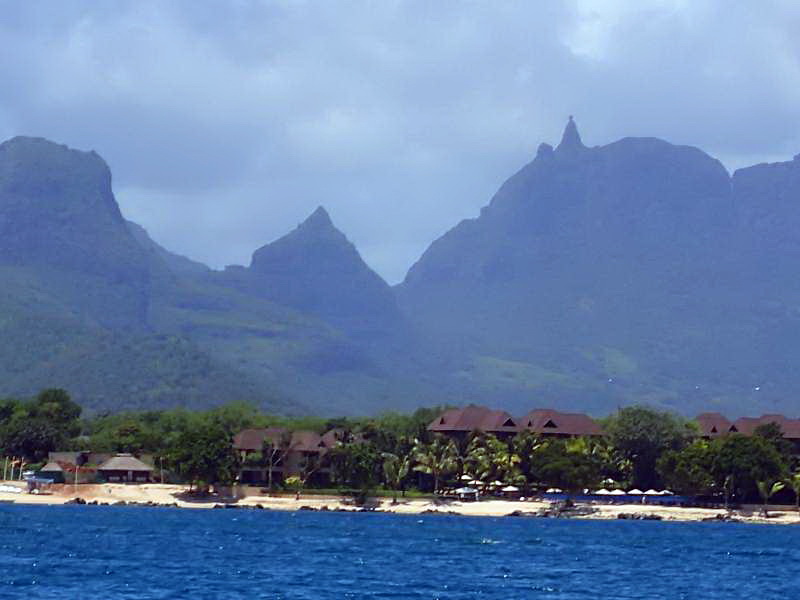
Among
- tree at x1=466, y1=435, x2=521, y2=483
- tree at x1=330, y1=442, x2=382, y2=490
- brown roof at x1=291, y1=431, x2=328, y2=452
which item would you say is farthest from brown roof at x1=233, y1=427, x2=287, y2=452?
tree at x1=466, y1=435, x2=521, y2=483

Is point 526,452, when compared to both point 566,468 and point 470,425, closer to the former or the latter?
point 566,468

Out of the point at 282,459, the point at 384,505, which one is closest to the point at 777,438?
the point at 384,505

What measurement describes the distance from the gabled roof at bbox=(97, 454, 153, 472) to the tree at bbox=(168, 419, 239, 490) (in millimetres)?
17552

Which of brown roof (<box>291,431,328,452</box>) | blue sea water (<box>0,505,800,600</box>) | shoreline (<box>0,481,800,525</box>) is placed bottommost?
blue sea water (<box>0,505,800,600</box>)

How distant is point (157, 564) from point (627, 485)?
92.9 m

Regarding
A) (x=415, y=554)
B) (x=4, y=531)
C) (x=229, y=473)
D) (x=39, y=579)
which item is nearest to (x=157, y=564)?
(x=39, y=579)

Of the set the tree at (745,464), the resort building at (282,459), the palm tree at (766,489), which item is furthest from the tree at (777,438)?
the resort building at (282,459)

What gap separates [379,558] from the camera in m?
107

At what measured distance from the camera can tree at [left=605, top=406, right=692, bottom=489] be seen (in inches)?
7352

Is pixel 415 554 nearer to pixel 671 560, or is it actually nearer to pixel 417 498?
pixel 671 560

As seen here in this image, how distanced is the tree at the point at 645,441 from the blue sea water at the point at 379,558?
29.1 metres

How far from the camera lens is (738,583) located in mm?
98562

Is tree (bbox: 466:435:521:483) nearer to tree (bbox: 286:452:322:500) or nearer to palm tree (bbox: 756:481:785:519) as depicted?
tree (bbox: 286:452:322:500)

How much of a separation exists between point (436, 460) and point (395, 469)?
14.3ft
